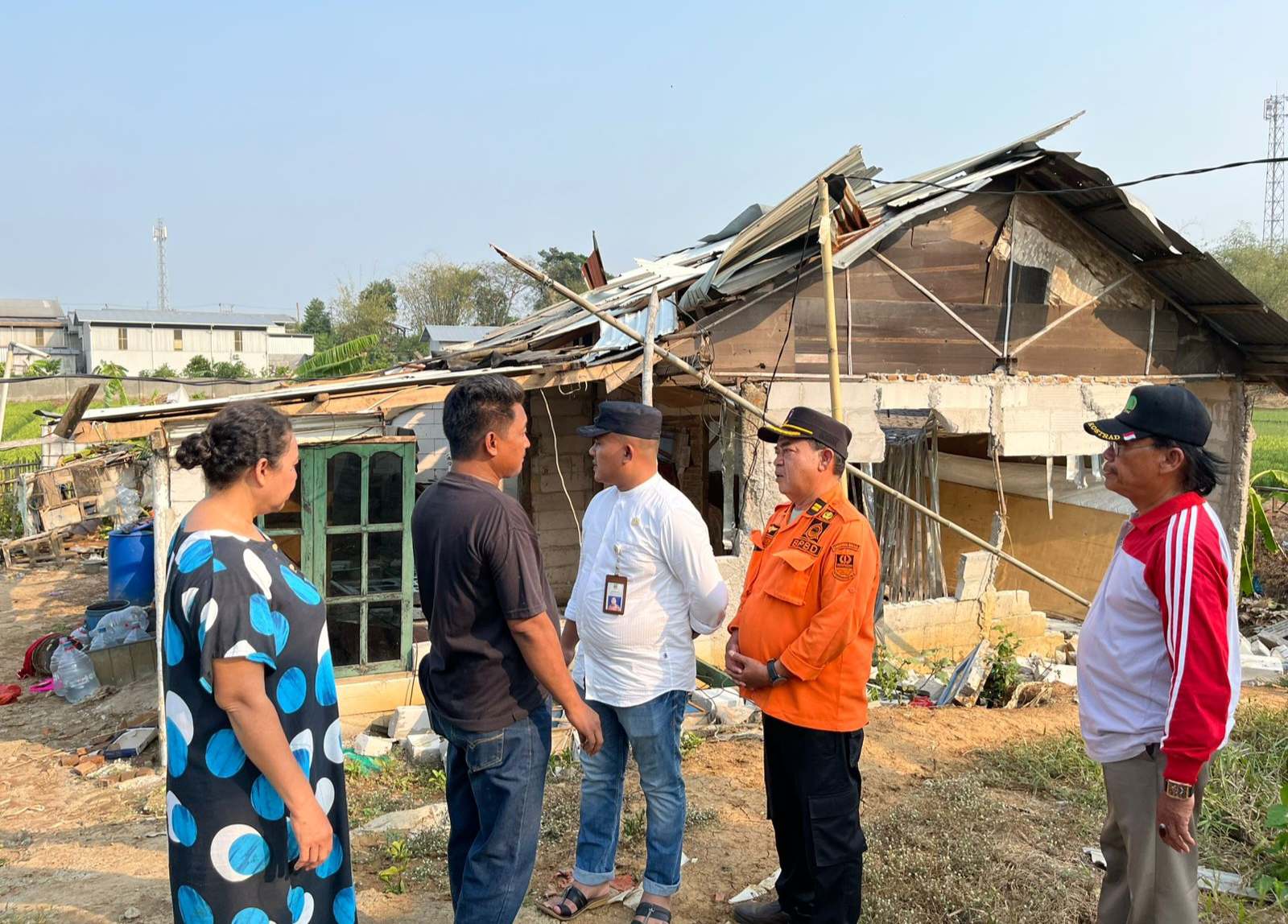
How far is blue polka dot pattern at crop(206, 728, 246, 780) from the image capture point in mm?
2285

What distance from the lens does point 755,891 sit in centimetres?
358

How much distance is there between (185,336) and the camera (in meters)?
49.4

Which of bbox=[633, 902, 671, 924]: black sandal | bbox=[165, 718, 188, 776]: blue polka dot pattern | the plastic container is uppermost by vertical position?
bbox=[165, 718, 188, 776]: blue polka dot pattern

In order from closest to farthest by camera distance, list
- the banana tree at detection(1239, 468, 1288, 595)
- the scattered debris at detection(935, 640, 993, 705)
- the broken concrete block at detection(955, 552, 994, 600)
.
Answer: the scattered debris at detection(935, 640, 993, 705), the broken concrete block at detection(955, 552, 994, 600), the banana tree at detection(1239, 468, 1288, 595)

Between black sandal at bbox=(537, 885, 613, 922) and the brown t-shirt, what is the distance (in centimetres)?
110

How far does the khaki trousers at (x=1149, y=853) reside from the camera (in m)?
2.50

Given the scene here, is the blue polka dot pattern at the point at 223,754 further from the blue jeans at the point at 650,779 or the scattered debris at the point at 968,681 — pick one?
the scattered debris at the point at 968,681

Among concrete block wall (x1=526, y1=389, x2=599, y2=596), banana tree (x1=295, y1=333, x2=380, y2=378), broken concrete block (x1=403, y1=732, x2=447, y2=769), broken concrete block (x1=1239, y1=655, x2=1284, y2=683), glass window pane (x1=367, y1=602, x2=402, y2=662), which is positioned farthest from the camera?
concrete block wall (x1=526, y1=389, x2=599, y2=596)

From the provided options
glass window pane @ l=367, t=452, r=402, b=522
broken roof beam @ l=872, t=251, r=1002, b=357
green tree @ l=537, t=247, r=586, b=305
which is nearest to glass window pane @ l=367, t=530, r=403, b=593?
glass window pane @ l=367, t=452, r=402, b=522

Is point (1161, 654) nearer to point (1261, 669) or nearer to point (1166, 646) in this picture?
point (1166, 646)

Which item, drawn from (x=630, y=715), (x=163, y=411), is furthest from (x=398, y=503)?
(x=630, y=715)

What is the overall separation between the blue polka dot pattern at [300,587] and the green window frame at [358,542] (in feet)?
13.7

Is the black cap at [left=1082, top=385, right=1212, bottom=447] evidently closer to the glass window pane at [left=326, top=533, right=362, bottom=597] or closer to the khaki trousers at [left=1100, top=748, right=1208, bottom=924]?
the khaki trousers at [left=1100, top=748, right=1208, bottom=924]

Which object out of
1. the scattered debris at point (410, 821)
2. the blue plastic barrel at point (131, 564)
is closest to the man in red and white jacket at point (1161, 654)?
the scattered debris at point (410, 821)
